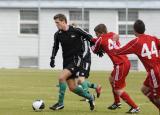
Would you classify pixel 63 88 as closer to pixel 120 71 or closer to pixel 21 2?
pixel 120 71

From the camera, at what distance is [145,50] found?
13.0 meters

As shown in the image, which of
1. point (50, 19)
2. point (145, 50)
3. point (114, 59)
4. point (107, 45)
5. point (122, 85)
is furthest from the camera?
point (50, 19)

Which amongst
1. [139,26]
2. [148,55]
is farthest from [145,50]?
[139,26]

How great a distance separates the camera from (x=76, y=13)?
5497cm

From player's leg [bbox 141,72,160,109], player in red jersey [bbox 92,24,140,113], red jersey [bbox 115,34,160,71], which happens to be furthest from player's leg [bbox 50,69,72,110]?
player's leg [bbox 141,72,160,109]

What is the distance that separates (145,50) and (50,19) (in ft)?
137

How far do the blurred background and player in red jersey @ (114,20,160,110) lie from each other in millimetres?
41026

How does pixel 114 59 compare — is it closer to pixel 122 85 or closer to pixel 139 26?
pixel 122 85

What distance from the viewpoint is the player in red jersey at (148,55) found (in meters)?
12.8

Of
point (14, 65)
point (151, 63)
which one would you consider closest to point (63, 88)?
point (151, 63)

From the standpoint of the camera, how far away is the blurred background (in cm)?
5425

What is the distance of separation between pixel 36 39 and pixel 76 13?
3.86 meters

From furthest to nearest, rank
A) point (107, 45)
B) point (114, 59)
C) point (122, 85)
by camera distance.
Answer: point (114, 59)
point (107, 45)
point (122, 85)

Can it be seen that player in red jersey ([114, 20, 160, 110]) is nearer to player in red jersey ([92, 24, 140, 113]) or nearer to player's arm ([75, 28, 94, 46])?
player in red jersey ([92, 24, 140, 113])
